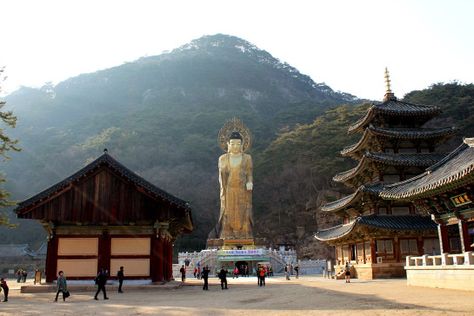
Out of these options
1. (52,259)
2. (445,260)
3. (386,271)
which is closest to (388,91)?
(386,271)

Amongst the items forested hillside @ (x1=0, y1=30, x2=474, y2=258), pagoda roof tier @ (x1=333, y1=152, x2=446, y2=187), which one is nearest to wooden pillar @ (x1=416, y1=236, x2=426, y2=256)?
pagoda roof tier @ (x1=333, y1=152, x2=446, y2=187)

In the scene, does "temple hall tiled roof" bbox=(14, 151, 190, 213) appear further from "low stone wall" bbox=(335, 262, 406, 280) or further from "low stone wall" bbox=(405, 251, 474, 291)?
"low stone wall" bbox=(335, 262, 406, 280)

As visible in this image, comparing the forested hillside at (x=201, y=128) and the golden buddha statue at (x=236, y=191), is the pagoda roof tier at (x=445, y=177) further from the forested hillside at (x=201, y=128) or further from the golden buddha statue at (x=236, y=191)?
the forested hillside at (x=201, y=128)

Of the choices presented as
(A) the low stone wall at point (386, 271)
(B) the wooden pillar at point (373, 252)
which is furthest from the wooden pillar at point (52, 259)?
(B) the wooden pillar at point (373, 252)

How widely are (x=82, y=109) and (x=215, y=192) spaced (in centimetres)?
6208

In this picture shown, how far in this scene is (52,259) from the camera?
70.4 feet

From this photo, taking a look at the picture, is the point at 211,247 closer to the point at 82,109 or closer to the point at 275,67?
the point at 82,109

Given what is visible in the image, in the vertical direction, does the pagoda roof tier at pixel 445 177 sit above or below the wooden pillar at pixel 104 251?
above

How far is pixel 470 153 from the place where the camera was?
1909cm

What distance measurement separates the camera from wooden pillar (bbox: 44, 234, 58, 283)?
2139 centimetres

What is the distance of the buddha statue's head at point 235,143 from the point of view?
45.8m

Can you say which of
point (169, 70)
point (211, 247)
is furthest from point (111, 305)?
point (169, 70)

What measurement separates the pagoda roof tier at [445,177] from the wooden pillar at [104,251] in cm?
1382

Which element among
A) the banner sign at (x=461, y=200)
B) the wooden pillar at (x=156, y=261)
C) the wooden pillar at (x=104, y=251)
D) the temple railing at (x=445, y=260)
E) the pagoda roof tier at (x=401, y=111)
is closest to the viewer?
the temple railing at (x=445, y=260)
